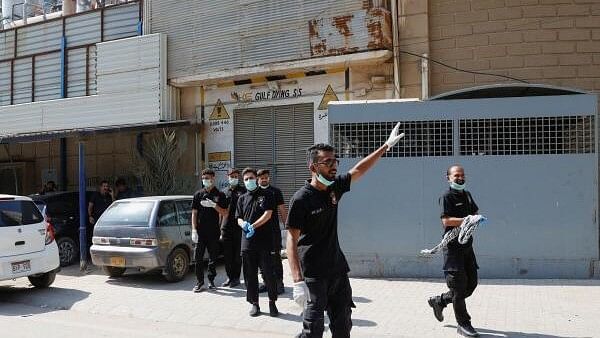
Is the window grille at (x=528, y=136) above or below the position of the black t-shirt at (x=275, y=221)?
above

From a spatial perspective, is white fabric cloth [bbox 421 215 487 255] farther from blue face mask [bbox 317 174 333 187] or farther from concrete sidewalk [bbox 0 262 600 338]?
blue face mask [bbox 317 174 333 187]

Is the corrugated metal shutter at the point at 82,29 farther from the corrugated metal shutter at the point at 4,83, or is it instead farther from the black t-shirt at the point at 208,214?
the black t-shirt at the point at 208,214

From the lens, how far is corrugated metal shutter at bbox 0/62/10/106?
17.1 meters

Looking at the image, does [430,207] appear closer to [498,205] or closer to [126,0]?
[498,205]

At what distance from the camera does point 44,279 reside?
9.55m

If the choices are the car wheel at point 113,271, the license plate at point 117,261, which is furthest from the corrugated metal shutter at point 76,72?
the license plate at point 117,261

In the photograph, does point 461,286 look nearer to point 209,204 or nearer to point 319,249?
point 319,249

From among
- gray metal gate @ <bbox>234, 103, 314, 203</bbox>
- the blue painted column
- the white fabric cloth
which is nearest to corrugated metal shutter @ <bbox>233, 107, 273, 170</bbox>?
gray metal gate @ <bbox>234, 103, 314, 203</bbox>

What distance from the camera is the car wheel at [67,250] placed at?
463 inches

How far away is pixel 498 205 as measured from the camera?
902 cm

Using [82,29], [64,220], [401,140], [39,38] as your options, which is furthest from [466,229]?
[39,38]

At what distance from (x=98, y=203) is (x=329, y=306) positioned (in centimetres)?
909

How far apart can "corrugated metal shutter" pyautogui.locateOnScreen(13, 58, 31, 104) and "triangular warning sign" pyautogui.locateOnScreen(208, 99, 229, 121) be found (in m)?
6.30

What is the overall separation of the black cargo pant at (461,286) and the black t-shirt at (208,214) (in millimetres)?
3947
